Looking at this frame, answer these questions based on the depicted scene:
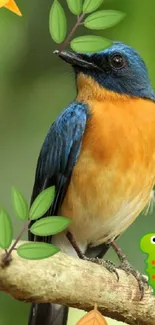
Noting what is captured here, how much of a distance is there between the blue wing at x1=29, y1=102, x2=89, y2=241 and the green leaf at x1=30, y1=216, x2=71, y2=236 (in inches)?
13.5

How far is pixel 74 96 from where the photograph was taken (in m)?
1.22

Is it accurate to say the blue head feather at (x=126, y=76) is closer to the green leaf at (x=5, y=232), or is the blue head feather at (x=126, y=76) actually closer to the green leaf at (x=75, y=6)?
the green leaf at (x=75, y=6)

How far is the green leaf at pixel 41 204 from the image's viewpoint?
84 centimetres

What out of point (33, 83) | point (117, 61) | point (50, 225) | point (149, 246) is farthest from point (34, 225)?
point (117, 61)

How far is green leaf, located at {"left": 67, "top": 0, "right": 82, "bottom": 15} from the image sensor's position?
34.7 inches

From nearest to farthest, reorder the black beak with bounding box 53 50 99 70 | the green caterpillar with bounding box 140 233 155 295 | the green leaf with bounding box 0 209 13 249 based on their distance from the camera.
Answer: the green leaf with bounding box 0 209 13 249, the green caterpillar with bounding box 140 233 155 295, the black beak with bounding box 53 50 99 70

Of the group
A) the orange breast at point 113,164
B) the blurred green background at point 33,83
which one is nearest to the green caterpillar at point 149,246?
the blurred green background at point 33,83

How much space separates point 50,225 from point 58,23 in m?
0.25

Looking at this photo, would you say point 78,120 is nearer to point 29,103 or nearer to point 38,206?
point 29,103

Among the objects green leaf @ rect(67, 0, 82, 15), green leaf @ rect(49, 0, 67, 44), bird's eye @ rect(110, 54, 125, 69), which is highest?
green leaf @ rect(67, 0, 82, 15)

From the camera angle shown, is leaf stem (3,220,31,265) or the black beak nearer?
leaf stem (3,220,31,265)

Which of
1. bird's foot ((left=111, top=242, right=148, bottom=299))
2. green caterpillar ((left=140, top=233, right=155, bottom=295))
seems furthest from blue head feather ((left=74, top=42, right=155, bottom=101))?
green caterpillar ((left=140, top=233, right=155, bottom=295))

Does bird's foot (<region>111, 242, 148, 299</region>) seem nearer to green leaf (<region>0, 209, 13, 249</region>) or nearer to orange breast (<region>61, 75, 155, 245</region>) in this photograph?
orange breast (<region>61, 75, 155, 245</region>)

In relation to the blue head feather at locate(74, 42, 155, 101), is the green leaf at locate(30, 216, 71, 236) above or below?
below
